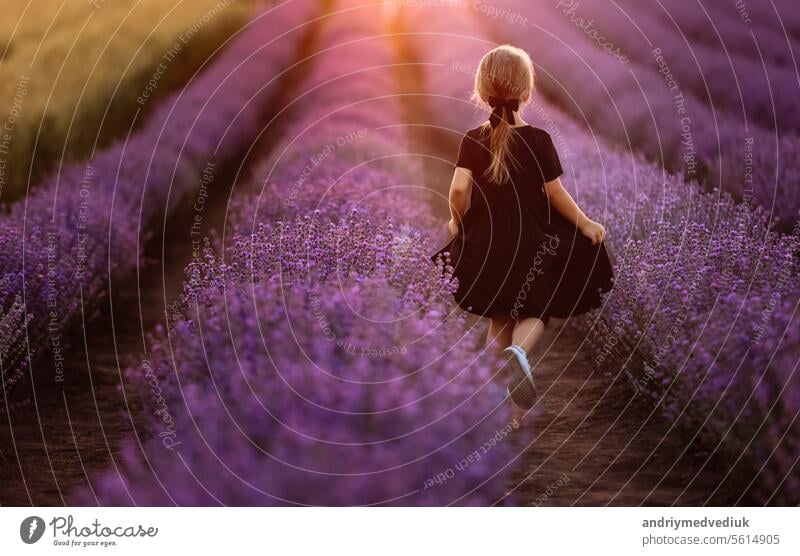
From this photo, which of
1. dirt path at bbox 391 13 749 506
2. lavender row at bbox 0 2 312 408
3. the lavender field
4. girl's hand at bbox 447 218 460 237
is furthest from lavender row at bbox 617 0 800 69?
lavender row at bbox 0 2 312 408

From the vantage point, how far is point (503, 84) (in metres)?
4.86

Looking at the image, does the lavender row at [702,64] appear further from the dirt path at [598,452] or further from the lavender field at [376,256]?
the dirt path at [598,452]

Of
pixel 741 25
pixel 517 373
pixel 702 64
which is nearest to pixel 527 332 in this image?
pixel 517 373

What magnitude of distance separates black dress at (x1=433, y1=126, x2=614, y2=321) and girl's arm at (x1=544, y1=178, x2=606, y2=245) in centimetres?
2

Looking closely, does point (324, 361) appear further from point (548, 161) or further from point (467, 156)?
point (548, 161)

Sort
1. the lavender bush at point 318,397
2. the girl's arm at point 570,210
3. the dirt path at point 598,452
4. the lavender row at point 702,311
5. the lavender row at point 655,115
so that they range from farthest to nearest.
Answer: the lavender row at point 655,115
the girl's arm at point 570,210
the dirt path at point 598,452
the lavender row at point 702,311
the lavender bush at point 318,397

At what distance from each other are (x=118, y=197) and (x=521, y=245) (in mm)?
2041

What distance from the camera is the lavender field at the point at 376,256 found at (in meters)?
4.13

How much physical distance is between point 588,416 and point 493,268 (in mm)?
862

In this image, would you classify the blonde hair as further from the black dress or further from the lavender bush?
the lavender bush

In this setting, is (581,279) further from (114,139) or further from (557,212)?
(114,139)

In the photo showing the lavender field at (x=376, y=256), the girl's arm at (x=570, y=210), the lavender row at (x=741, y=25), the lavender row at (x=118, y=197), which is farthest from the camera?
the lavender row at (x=741, y=25)

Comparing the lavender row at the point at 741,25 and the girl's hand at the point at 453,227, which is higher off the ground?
the lavender row at the point at 741,25

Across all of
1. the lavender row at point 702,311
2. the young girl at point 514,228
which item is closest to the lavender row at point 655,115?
the lavender row at point 702,311
